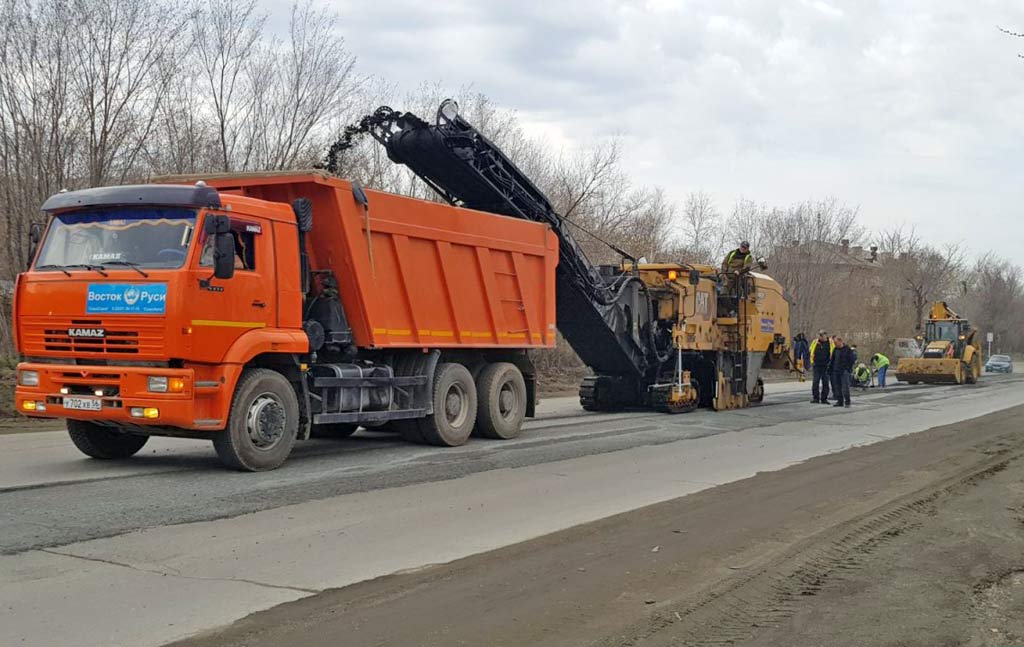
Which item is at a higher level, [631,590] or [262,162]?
[262,162]

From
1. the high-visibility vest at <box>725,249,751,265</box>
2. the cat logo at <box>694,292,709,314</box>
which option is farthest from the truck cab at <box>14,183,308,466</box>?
the high-visibility vest at <box>725,249,751,265</box>

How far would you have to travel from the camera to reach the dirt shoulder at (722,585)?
5.18 meters

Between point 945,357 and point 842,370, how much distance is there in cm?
1707

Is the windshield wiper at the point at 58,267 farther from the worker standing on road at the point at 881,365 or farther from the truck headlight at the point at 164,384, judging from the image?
the worker standing on road at the point at 881,365

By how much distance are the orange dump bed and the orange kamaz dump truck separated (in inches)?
1.0

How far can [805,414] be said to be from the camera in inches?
765

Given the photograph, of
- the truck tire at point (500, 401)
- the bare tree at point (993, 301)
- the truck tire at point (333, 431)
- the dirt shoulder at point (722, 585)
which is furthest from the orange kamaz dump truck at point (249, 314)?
the bare tree at point (993, 301)

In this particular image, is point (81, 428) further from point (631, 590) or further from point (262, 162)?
point (262, 162)

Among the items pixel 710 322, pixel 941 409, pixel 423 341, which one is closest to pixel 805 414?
pixel 710 322

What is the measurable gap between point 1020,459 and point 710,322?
289 inches

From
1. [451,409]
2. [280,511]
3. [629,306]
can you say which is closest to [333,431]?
[451,409]

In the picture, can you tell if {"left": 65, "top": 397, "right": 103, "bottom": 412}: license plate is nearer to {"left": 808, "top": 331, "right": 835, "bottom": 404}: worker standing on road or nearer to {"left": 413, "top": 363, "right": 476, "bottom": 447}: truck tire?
{"left": 413, "top": 363, "right": 476, "bottom": 447}: truck tire

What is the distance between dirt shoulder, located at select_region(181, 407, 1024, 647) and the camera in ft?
17.0

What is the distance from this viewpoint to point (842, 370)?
21688mm
